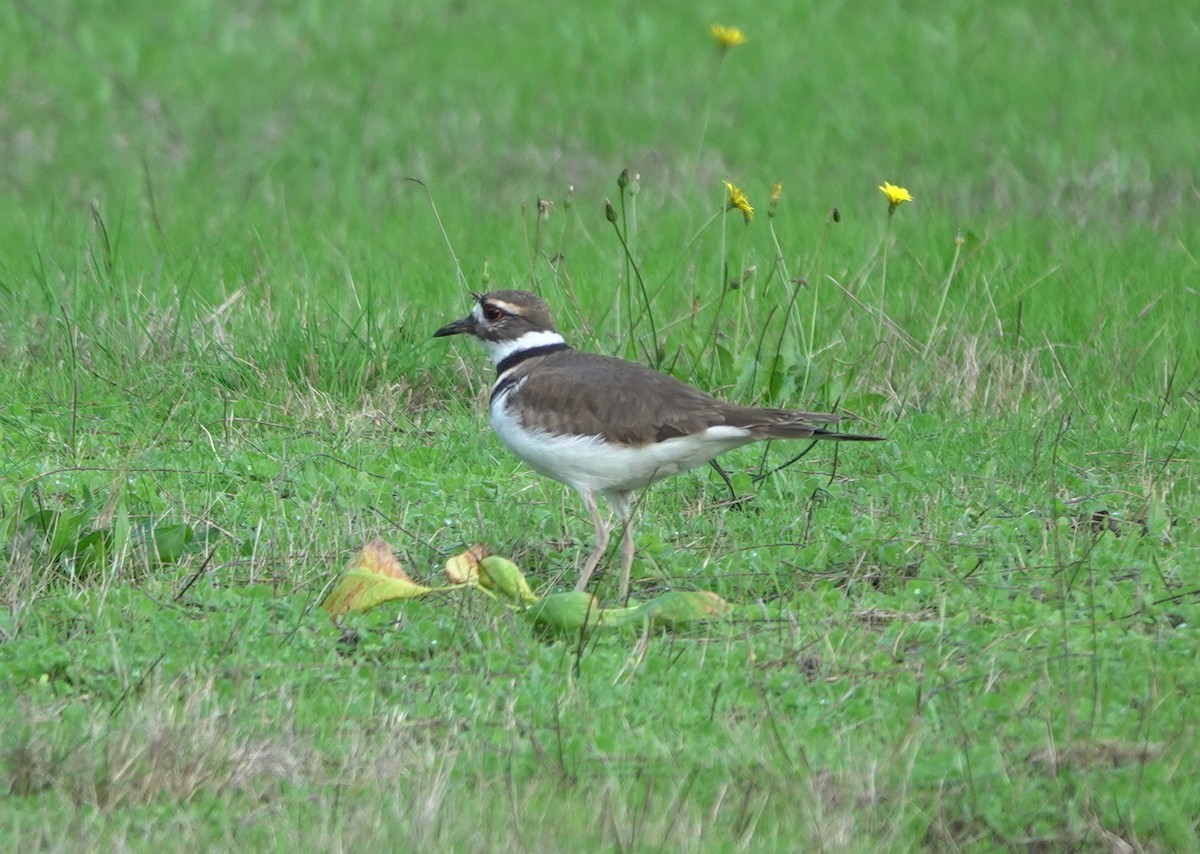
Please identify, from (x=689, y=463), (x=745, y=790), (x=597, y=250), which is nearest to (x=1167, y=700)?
(x=745, y=790)

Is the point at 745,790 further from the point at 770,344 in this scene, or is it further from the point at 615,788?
the point at 770,344

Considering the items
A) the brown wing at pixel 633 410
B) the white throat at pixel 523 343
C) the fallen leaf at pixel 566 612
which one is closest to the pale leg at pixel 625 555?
the brown wing at pixel 633 410

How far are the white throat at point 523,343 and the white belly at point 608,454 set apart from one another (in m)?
0.75

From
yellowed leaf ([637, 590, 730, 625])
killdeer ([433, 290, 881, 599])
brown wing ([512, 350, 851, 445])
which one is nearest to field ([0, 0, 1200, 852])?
yellowed leaf ([637, 590, 730, 625])

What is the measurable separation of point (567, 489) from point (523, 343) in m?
0.63

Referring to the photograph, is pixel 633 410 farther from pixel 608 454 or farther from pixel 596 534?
pixel 596 534

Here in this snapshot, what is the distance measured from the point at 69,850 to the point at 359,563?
1871 mm

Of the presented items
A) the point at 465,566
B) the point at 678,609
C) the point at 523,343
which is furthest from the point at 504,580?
the point at 523,343

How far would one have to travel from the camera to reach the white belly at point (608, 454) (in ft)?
18.8

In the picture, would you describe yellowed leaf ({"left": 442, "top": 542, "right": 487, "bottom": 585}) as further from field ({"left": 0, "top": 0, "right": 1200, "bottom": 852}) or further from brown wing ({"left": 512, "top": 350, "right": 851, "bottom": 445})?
brown wing ({"left": 512, "top": 350, "right": 851, "bottom": 445})

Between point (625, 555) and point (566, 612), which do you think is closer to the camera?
point (566, 612)

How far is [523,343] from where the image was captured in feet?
21.8

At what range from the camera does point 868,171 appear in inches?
480

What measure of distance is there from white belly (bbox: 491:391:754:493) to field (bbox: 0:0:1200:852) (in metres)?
0.35
